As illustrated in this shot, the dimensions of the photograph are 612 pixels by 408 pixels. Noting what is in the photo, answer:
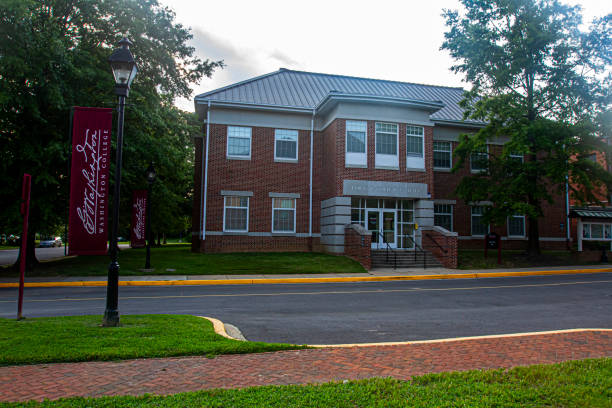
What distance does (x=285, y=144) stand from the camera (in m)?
23.8

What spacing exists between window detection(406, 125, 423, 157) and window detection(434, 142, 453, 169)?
3.98 m

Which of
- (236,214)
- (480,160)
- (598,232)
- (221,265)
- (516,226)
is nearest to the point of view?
(221,265)

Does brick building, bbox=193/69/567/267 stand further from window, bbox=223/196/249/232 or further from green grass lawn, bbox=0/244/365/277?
green grass lawn, bbox=0/244/365/277

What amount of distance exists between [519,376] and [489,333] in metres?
2.80

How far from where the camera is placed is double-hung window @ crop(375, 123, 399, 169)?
21938 millimetres

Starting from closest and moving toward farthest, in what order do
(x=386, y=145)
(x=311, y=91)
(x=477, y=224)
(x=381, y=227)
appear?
(x=386, y=145) → (x=381, y=227) → (x=311, y=91) → (x=477, y=224)

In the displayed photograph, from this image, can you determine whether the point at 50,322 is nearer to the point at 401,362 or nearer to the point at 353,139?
the point at 401,362

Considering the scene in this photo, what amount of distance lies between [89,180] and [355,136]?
15.4 meters

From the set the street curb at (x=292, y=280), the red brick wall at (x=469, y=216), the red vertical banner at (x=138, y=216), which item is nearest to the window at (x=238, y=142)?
the red vertical banner at (x=138, y=216)

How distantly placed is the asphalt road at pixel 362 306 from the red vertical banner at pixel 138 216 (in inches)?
285

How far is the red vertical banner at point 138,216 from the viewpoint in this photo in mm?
20375

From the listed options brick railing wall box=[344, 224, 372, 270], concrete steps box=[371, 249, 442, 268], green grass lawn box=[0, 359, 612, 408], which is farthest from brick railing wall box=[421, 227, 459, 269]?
green grass lawn box=[0, 359, 612, 408]

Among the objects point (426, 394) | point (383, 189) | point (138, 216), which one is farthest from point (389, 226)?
point (426, 394)

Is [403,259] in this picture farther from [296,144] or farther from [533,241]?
[296,144]
